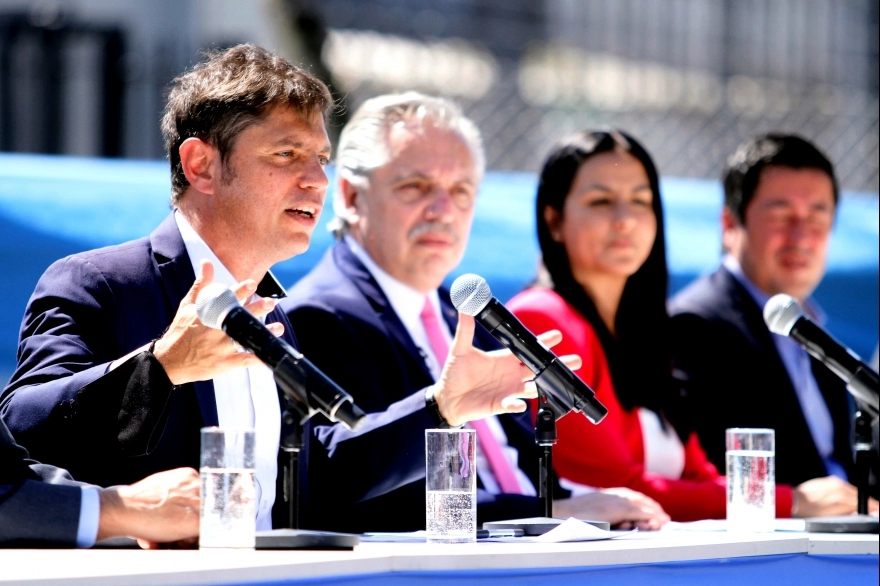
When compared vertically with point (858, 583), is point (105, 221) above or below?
above

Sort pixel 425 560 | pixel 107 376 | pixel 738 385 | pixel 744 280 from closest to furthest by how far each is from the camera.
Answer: pixel 425 560
pixel 107 376
pixel 738 385
pixel 744 280

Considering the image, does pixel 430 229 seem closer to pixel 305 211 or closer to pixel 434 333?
pixel 434 333

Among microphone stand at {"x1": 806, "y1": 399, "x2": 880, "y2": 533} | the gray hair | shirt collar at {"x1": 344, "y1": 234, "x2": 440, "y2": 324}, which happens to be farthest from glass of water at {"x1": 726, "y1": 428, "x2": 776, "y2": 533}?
the gray hair

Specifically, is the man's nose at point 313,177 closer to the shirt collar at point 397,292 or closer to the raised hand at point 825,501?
the shirt collar at point 397,292

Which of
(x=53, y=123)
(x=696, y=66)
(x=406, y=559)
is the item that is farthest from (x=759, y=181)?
(x=696, y=66)

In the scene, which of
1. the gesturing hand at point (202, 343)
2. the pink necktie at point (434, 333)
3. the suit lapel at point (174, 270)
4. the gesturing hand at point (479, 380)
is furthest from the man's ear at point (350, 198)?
the gesturing hand at point (202, 343)

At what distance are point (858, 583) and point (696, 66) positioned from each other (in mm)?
10216

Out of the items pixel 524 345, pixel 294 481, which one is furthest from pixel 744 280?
pixel 294 481

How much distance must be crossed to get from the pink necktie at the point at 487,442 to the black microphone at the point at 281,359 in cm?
148

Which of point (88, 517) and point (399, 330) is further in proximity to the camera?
point (399, 330)

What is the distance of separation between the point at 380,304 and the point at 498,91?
5.09m

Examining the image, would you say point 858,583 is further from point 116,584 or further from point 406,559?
point 116,584

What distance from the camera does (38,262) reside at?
4094 millimetres

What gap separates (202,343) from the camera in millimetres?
2418
